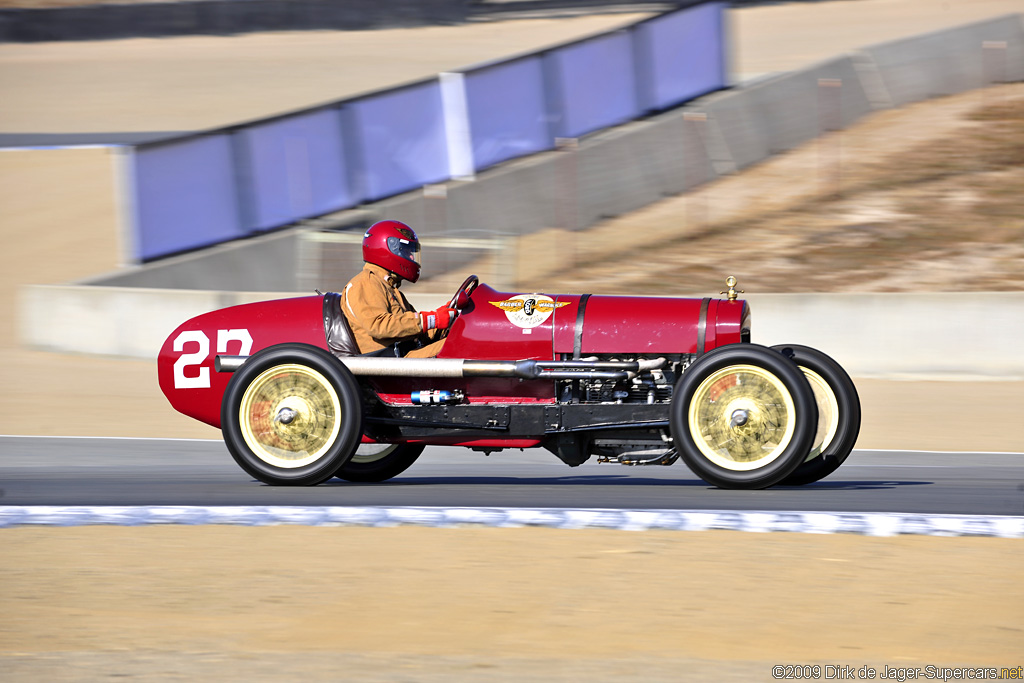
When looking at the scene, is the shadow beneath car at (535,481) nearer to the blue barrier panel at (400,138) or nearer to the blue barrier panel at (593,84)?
the blue barrier panel at (400,138)

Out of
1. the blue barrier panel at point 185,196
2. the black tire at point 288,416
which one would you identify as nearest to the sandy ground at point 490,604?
the black tire at point 288,416

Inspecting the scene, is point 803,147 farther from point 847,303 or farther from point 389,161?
point 847,303

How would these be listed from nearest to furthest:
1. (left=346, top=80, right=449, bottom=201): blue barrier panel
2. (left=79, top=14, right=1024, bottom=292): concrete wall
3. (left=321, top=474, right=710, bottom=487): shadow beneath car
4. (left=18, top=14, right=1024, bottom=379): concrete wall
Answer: (left=321, top=474, right=710, bottom=487): shadow beneath car
(left=18, top=14, right=1024, bottom=379): concrete wall
(left=79, top=14, right=1024, bottom=292): concrete wall
(left=346, top=80, right=449, bottom=201): blue barrier panel

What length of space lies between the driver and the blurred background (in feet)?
13.3

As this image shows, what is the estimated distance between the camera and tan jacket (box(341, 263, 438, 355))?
7.86 m

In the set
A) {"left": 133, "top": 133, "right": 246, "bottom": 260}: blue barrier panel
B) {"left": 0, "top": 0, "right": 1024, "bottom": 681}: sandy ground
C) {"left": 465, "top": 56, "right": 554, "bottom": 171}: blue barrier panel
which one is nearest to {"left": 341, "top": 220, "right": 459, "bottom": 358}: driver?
{"left": 0, "top": 0, "right": 1024, "bottom": 681}: sandy ground

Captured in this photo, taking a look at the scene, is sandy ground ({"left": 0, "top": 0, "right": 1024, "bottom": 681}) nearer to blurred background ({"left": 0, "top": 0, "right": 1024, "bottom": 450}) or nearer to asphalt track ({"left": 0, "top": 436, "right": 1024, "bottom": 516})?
asphalt track ({"left": 0, "top": 436, "right": 1024, "bottom": 516})

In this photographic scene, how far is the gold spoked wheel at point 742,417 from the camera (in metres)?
7.23

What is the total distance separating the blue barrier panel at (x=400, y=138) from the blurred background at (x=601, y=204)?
3 centimetres

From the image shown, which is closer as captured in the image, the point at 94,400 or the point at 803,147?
the point at 94,400

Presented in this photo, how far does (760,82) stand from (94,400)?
12.9 m

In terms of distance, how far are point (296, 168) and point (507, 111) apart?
3.27 m

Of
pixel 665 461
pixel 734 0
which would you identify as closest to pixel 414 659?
pixel 665 461

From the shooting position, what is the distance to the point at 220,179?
57.8 ft
